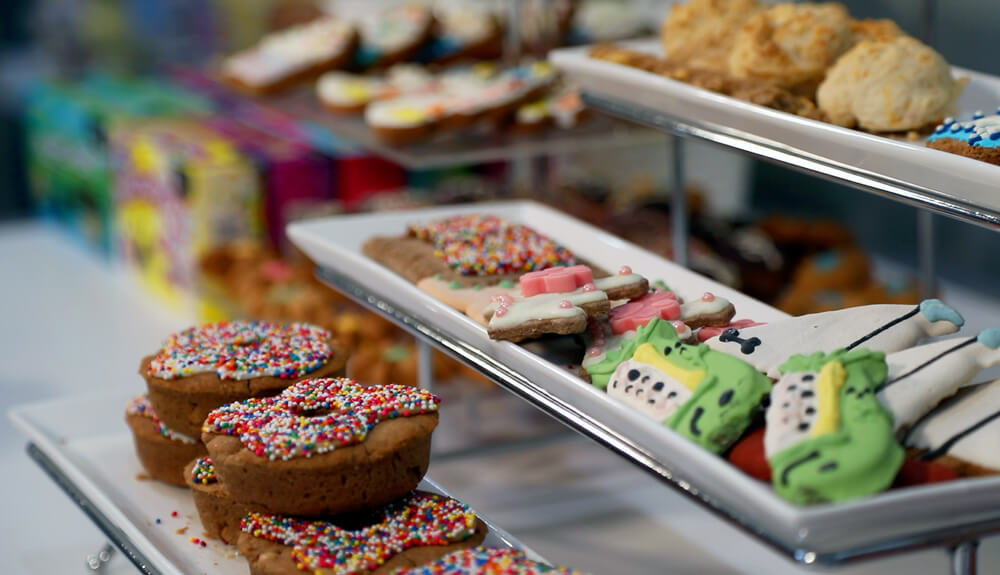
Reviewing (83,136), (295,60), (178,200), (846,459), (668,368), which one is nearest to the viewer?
(846,459)

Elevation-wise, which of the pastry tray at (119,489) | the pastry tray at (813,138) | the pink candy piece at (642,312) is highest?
the pastry tray at (813,138)

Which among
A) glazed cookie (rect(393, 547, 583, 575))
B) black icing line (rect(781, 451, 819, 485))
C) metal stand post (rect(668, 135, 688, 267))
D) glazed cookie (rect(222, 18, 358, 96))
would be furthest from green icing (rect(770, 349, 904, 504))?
glazed cookie (rect(222, 18, 358, 96))

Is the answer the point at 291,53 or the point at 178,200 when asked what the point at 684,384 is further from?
the point at 178,200

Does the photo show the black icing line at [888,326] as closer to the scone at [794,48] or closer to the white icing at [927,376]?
the white icing at [927,376]

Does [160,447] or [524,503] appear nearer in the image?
[160,447]

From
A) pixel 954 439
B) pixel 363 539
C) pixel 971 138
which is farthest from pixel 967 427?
pixel 363 539

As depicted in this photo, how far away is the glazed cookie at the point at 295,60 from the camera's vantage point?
3.27m

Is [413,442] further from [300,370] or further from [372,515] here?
[300,370]

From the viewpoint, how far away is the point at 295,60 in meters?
3.31

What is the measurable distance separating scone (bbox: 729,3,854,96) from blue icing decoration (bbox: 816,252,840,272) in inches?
54.8

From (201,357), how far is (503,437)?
4.37 ft

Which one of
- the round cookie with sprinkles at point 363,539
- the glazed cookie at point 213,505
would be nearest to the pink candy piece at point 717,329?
the round cookie with sprinkles at point 363,539

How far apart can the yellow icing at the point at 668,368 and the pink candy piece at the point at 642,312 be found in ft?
0.48

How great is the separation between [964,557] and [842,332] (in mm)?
338
